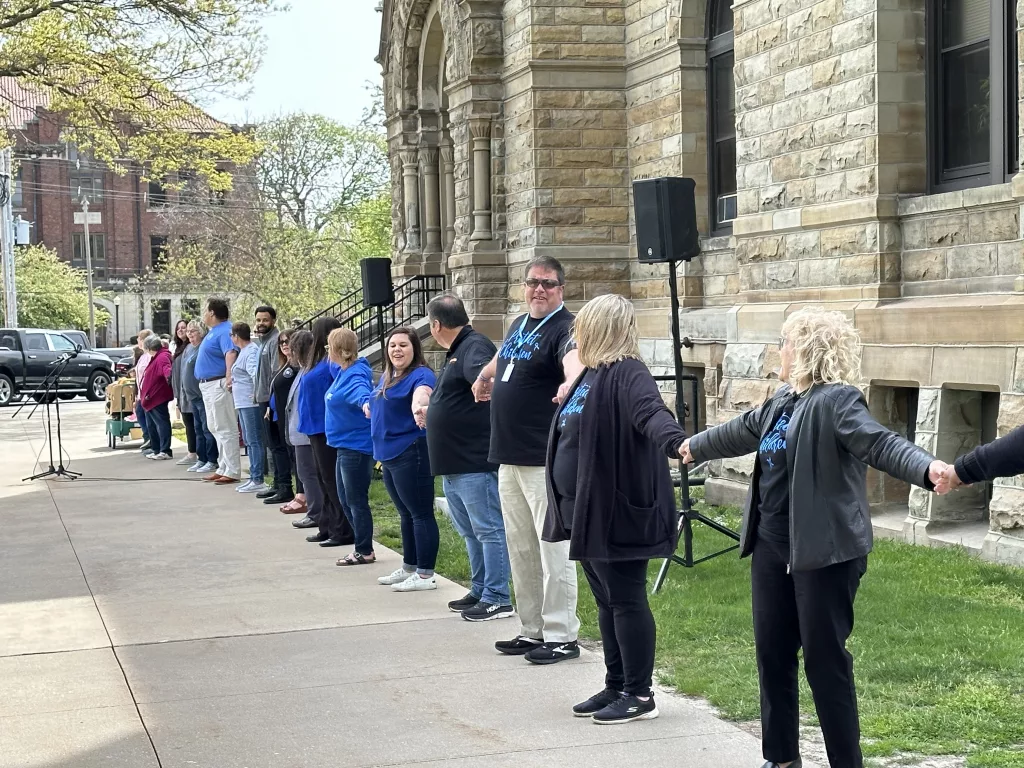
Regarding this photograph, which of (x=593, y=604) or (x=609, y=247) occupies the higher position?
(x=609, y=247)

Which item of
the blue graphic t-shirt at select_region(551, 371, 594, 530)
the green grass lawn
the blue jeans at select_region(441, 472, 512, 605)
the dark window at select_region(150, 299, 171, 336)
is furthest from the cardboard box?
the dark window at select_region(150, 299, 171, 336)

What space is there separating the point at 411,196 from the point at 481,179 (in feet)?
18.2

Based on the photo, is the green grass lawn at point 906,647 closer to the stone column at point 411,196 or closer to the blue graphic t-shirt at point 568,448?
the blue graphic t-shirt at point 568,448

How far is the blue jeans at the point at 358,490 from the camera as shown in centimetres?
972

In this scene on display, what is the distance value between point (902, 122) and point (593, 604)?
4774mm

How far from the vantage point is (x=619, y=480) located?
568cm

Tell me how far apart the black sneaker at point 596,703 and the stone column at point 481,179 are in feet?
42.9

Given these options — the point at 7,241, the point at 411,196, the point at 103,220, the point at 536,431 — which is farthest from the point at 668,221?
the point at 103,220

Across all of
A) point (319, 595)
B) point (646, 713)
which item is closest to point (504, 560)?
point (319, 595)

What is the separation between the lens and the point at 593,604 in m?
8.22

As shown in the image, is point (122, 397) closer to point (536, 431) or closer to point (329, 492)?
point (329, 492)

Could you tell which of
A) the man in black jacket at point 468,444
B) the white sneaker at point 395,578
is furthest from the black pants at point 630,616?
the white sneaker at point 395,578

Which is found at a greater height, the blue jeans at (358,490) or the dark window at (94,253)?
the dark window at (94,253)

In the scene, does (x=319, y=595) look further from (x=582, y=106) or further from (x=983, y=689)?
(x=582, y=106)
